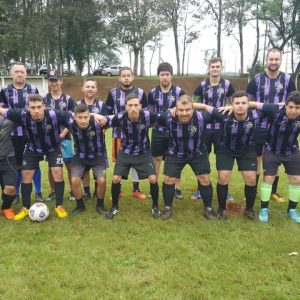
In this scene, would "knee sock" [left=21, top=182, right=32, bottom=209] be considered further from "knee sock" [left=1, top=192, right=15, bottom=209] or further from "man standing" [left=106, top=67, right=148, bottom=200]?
"man standing" [left=106, top=67, right=148, bottom=200]

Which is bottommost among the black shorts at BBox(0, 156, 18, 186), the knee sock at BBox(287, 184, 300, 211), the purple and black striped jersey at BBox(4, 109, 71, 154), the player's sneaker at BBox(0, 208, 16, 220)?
the player's sneaker at BBox(0, 208, 16, 220)

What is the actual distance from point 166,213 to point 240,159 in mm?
1318

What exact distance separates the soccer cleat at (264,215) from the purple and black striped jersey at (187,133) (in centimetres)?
116

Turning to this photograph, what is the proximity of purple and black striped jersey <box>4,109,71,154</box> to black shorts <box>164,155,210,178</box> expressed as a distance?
1584 mm

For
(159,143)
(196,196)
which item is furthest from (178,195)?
(159,143)

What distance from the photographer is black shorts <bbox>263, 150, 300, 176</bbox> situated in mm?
5535

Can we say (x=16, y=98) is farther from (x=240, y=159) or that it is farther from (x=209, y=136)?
(x=240, y=159)

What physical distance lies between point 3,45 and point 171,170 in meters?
27.9

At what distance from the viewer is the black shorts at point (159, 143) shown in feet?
20.6

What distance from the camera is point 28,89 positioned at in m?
6.07

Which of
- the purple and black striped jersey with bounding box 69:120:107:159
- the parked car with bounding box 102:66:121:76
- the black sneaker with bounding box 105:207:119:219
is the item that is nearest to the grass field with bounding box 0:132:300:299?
the black sneaker with bounding box 105:207:119:219

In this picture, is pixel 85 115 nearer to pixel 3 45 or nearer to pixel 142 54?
pixel 3 45

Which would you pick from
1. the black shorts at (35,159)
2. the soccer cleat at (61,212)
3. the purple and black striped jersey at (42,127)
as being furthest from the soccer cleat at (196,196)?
the purple and black striped jersey at (42,127)

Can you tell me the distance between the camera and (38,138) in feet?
18.7
